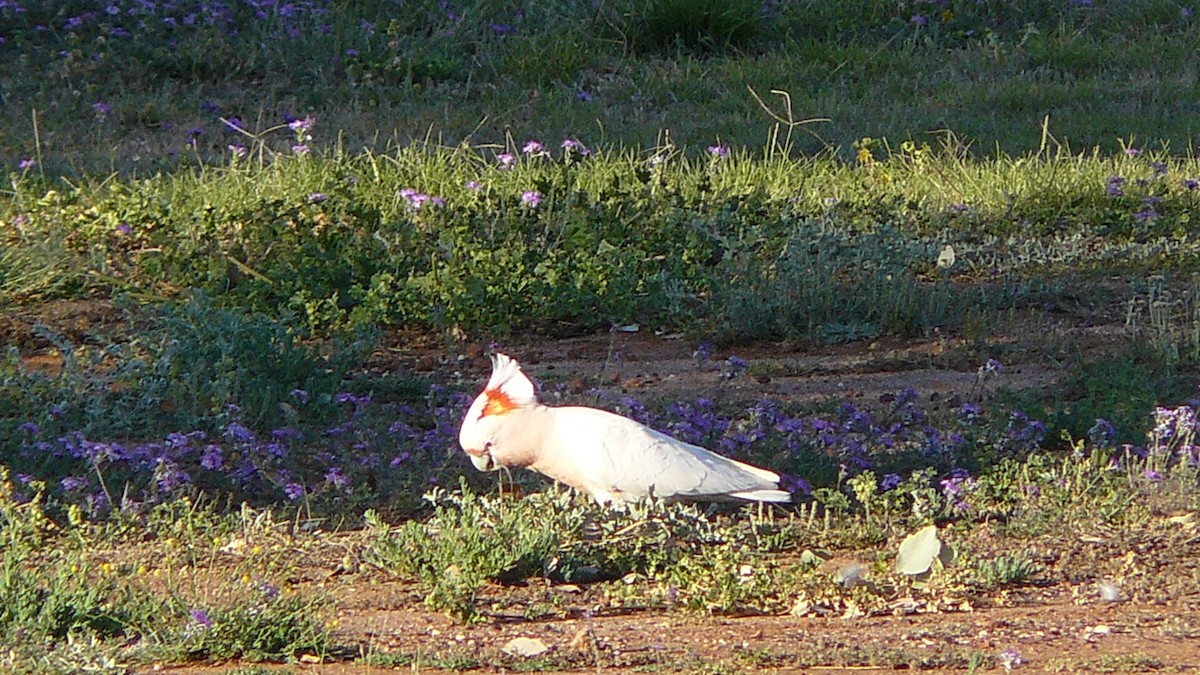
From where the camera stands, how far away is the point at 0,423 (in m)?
4.84

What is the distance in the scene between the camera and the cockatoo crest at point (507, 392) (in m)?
4.02

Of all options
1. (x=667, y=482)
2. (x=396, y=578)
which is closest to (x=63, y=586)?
(x=396, y=578)

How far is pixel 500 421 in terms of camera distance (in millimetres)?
3965

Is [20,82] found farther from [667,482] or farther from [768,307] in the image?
[667,482]

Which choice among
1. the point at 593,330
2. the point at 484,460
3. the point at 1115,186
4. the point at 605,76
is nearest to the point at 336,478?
the point at 484,460

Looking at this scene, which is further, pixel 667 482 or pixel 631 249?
pixel 631 249

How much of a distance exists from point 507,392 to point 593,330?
240cm

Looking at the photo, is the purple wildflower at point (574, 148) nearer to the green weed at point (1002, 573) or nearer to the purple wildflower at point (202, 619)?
the green weed at point (1002, 573)

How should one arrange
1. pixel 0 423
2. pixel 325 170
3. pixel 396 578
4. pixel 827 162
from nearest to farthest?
1. pixel 396 578
2. pixel 0 423
3. pixel 325 170
4. pixel 827 162

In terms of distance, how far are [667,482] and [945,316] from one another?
2642 mm

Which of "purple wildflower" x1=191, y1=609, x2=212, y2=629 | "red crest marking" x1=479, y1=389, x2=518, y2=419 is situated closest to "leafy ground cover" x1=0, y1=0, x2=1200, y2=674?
"purple wildflower" x1=191, y1=609, x2=212, y2=629

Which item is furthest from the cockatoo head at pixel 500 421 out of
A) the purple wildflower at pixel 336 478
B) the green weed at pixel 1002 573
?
the green weed at pixel 1002 573

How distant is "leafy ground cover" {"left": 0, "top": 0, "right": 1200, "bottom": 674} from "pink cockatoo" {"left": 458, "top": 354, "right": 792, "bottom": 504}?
11 cm

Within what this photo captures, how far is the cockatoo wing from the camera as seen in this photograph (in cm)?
396
